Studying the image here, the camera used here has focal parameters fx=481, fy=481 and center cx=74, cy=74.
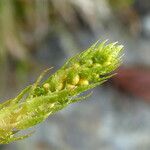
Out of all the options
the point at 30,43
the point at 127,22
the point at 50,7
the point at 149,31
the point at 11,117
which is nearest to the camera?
the point at 11,117

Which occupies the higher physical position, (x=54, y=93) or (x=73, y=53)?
(x=73, y=53)

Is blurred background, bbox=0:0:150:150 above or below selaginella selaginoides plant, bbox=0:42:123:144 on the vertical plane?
above

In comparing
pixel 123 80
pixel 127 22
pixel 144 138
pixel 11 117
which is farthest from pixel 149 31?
pixel 11 117

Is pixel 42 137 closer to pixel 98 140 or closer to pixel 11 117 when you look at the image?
A: pixel 98 140

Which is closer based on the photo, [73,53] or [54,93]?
[54,93]

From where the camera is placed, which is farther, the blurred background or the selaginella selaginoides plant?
the blurred background
